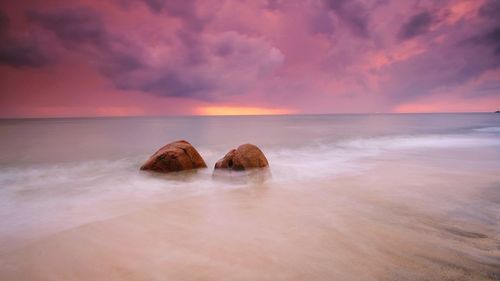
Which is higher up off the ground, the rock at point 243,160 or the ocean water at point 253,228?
the rock at point 243,160

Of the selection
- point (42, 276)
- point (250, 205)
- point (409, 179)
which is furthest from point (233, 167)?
point (42, 276)

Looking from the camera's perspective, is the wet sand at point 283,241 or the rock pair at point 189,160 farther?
the rock pair at point 189,160

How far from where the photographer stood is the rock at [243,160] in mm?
7973

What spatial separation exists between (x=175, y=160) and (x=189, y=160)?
1.71 feet

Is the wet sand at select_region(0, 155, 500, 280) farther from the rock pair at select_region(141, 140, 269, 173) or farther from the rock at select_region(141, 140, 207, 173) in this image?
the rock at select_region(141, 140, 207, 173)

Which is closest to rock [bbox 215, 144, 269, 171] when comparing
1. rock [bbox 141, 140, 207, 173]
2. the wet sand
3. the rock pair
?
the rock pair

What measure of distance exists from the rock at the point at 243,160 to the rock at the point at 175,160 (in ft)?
2.97

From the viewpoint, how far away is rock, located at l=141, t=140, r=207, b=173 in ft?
26.3

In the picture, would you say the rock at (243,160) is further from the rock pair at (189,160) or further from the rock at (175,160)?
the rock at (175,160)

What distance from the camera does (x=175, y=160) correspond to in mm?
8016

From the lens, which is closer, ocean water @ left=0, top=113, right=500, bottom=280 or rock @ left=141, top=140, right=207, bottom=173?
ocean water @ left=0, top=113, right=500, bottom=280

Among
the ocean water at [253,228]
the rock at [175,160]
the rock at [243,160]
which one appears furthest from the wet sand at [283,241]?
the rock at [175,160]

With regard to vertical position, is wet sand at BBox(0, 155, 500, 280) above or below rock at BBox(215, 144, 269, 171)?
below

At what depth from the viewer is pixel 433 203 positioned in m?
5.03
